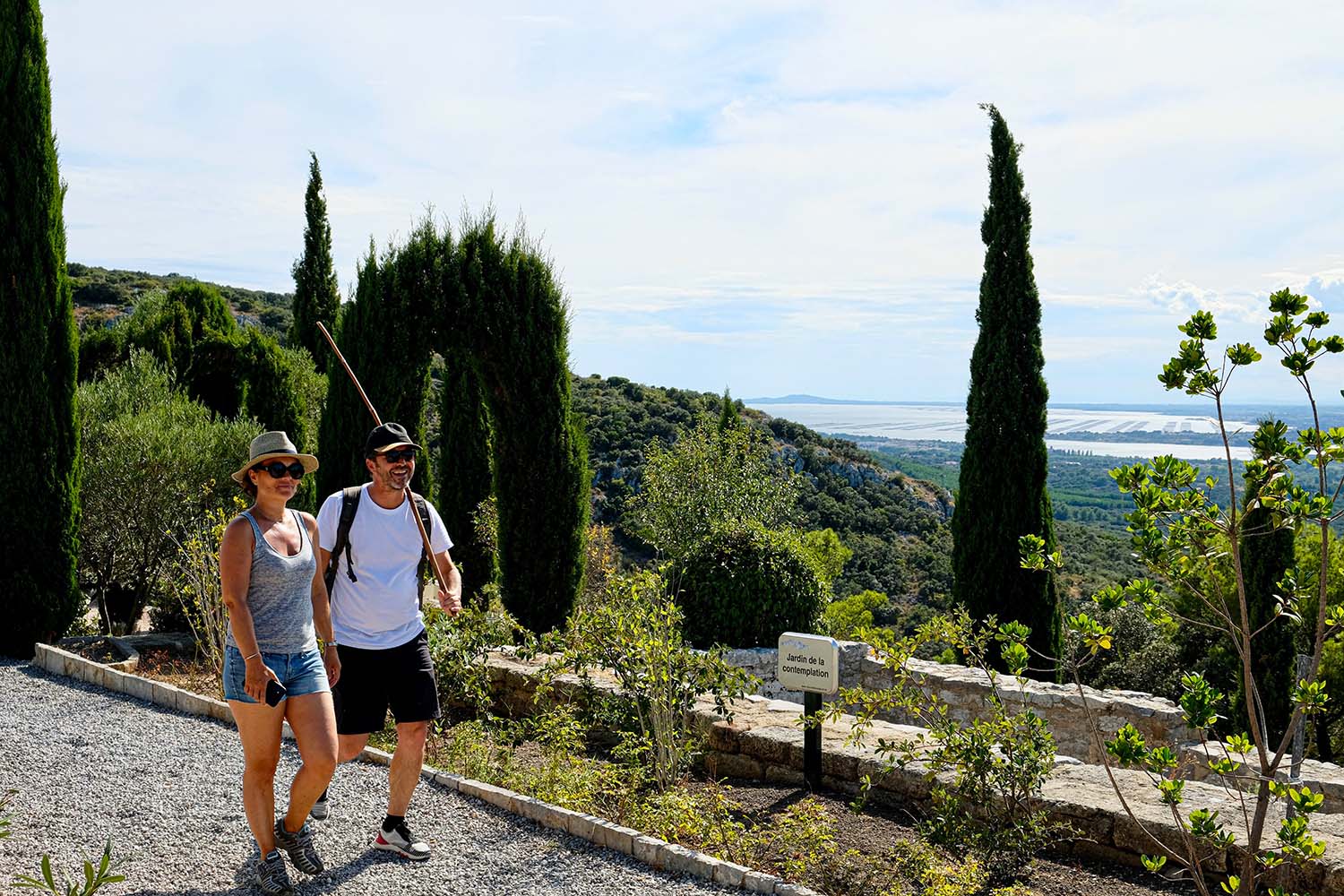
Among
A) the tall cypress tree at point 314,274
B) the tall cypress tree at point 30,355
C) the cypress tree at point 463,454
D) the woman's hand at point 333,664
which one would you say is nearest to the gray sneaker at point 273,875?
the woman's hand at point 333,664

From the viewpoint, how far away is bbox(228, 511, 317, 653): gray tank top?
4.00 metres

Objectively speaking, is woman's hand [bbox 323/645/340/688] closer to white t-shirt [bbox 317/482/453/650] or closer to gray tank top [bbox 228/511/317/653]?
white t-shirt [bbox 317/482/453/650]

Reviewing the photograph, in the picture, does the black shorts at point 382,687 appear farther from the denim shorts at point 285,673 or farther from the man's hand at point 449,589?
the denim shorts at point 285,673

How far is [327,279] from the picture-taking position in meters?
24.4

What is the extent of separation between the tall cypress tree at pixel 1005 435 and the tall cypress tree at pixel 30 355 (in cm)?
987

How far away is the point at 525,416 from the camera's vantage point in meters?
10.9

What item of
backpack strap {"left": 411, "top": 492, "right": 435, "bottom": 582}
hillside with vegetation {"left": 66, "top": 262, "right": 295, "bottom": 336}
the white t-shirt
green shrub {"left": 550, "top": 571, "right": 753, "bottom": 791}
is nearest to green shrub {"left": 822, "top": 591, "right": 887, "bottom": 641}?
green shrub {"left": 550, "top": 571, "right": 753, "bottom": 791}

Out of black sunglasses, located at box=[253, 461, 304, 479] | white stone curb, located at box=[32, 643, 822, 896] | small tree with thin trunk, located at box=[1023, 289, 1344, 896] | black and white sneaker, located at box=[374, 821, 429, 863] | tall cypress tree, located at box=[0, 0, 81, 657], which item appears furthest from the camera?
tall cypress tree, located at box=[0, 0, 81, 657]

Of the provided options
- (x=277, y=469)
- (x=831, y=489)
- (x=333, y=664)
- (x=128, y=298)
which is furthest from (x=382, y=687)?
(x=128, y=298)

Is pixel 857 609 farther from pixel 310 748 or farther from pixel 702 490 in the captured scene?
pixel 310 748

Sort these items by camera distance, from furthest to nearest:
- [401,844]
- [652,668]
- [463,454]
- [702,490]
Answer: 1. [702,490]
2. [463,454]
3. [652,668]
4. [401,844]

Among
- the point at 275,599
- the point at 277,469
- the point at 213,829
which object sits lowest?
the point at 213,829

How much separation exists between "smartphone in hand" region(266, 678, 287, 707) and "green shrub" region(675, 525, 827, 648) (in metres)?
5.95

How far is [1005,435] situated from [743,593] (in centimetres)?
504
